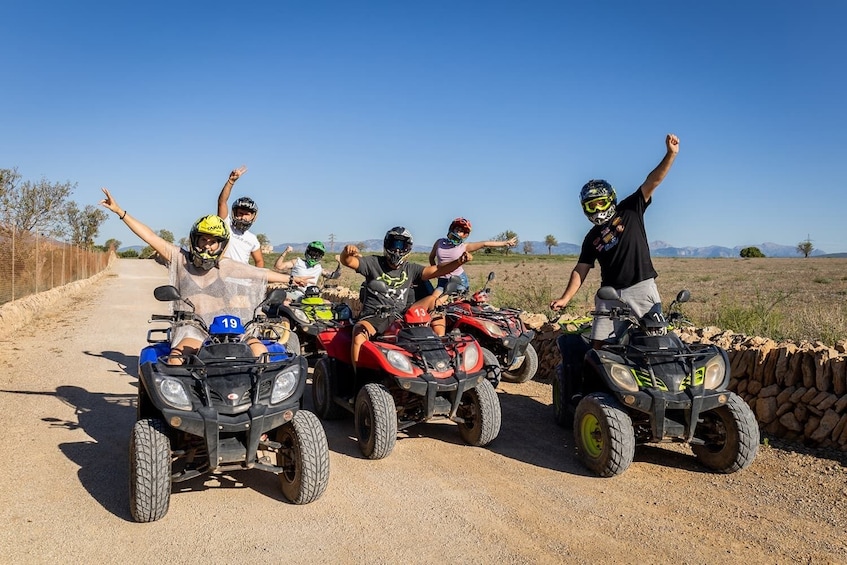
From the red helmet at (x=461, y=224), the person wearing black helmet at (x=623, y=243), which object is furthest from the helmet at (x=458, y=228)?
the person wearing black helmet at (x=623, y=243)

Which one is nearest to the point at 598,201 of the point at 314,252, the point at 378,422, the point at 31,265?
the point at 378,422

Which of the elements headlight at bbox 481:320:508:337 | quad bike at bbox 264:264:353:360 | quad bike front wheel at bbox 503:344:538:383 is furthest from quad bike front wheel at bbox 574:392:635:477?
quad bike at bbox 264:264:353:360

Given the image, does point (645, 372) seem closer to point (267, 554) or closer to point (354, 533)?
point (354, 533)

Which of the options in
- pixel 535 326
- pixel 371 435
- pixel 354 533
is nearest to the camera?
pixel 354 533

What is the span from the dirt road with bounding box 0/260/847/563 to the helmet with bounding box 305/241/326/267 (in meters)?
5.02

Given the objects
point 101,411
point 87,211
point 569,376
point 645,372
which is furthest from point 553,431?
point 87,211

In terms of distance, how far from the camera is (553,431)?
698cm

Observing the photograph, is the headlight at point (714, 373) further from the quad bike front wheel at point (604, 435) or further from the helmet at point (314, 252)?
the helmet at point (314, 252)

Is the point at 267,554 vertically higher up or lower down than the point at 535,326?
lower down

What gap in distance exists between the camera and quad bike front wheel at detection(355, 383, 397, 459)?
229 inches

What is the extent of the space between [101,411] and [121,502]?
2983 mm

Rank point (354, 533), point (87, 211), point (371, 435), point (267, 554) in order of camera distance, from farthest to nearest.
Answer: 1. point (87, 211)
2. point (371, 435)
3. point (354, 533)
4. point (267, 554)

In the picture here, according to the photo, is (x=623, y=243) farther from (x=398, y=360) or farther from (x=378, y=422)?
(x=378, y=422)

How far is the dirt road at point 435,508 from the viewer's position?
4.14 m
